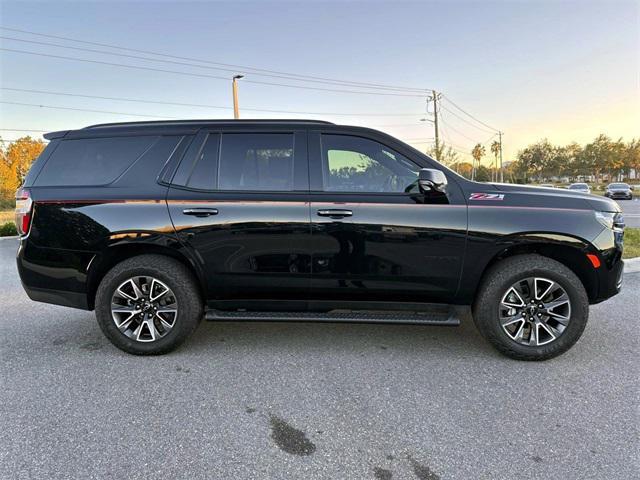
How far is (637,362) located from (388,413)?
2.26 m

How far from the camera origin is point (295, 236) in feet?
10.6

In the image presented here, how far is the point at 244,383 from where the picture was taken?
9.57 feet

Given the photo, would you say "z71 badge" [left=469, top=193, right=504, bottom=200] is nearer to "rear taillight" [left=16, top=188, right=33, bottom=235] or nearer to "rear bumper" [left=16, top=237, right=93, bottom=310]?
"rear bumper" [left=16, top=237, right=93, bottom=310]

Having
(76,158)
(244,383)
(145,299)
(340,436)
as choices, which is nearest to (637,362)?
(340,436)

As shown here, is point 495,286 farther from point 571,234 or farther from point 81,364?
point 81,364

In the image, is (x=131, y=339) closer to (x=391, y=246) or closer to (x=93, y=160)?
(x=93, y=160)

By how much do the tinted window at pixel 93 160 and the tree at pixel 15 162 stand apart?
25.7m

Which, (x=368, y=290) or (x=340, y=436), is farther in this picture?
(x=368, y=290)

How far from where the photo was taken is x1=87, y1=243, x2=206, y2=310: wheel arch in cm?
333

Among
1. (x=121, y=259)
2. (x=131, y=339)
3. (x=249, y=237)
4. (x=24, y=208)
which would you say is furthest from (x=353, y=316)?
(x=24, y=208)

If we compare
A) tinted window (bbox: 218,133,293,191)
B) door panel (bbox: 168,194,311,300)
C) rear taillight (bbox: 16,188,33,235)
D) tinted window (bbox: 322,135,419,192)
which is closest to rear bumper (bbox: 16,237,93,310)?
rear taillight (bbox: 16,188,33,235)

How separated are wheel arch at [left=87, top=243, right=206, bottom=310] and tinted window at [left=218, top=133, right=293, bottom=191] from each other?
695 mm

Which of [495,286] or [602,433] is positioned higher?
[495,286]

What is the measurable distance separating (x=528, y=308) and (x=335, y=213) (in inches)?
67.9
